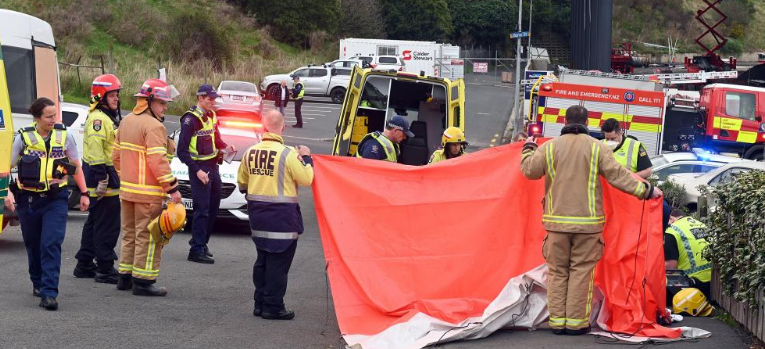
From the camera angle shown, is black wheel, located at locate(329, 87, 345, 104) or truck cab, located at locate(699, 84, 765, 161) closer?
truck cab, located at locate(699, 84, 765, 161)

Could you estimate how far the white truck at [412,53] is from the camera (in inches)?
2199

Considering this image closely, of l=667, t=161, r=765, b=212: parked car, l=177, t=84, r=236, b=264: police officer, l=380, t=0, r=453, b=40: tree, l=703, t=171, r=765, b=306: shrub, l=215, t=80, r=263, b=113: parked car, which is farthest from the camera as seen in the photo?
l=380, t=0, r=453, b=40: tree

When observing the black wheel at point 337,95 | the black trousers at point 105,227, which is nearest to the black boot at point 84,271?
the black trousers at point 105,227

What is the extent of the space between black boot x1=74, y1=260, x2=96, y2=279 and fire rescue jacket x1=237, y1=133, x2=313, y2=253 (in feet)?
7.87

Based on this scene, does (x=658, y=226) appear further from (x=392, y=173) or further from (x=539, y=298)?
(x=392, y=173)

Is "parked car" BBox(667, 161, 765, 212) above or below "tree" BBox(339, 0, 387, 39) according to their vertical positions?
below

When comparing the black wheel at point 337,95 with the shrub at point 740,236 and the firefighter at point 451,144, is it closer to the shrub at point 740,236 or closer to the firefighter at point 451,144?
the firefighter at point 451,144

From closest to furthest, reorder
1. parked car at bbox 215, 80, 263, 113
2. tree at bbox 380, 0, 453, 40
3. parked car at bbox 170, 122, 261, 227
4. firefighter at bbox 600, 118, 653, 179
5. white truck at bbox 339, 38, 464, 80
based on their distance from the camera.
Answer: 1. firefighter at bbox 600, 118, 653, 179
2. parked car at bbox 170, 122, 261, 227
3. parked car at bbox 215, 80, 263, 113
4. white truck at bbox 339, 38, 464, 80
5. tree at bbox 380, 0, 453, 40

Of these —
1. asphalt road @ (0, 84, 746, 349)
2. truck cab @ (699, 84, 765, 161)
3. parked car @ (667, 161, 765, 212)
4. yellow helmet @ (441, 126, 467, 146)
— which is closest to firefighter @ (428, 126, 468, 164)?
yellow helmet @ (441, 126, 467, 146)

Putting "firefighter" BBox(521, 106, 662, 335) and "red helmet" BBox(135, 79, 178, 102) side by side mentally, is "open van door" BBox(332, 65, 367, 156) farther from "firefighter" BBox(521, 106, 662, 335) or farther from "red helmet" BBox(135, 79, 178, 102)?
"firefighter" BBox(521, 106, 662, 335)

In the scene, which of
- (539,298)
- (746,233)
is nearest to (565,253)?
(539,298)

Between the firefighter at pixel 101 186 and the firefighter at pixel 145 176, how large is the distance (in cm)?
59

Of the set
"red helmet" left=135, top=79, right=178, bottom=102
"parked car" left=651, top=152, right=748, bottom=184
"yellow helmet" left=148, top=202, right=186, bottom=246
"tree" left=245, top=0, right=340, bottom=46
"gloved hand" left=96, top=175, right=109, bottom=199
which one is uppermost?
"tree" left=245, top=0, right=340, bottom=46

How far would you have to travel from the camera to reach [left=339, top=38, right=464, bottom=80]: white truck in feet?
183
